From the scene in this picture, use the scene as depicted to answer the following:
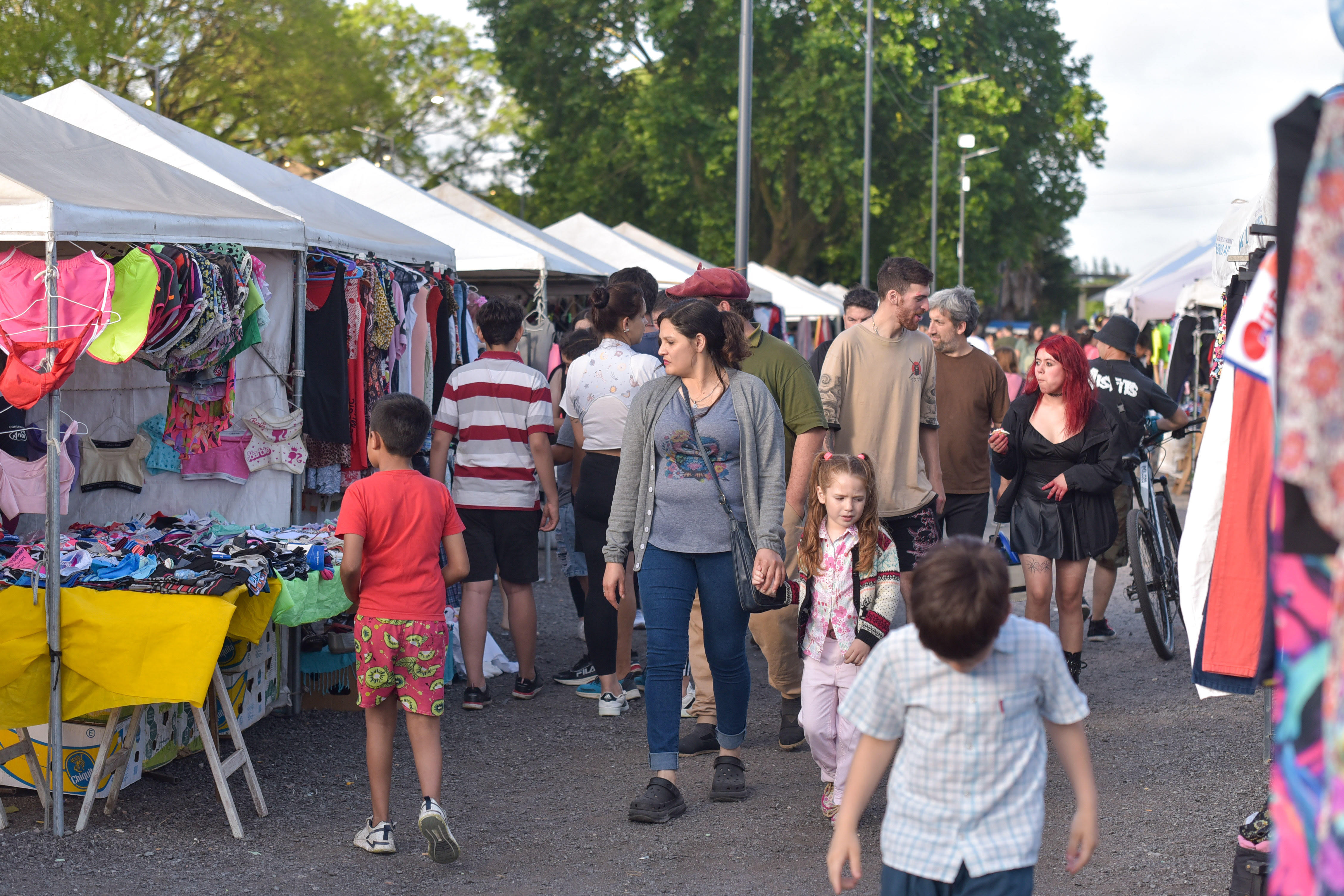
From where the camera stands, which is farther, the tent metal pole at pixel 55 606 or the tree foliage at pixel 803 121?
the tree foliage at pixel 803 121

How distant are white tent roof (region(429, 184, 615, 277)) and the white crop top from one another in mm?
3796

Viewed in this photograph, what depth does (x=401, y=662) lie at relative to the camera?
449 centimetres

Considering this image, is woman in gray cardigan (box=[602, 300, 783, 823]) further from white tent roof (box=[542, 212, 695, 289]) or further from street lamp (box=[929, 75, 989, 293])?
street lamp (box=[929, 75, 989, 293])

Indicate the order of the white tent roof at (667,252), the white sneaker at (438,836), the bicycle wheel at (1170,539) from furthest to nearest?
the white tent roof at (667,252) < the bicycle wheel at (1170,539) < the white sneaker at (438,836)

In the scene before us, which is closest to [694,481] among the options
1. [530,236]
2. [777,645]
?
[777,645]

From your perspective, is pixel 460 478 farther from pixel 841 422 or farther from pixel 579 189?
pixel 579 189

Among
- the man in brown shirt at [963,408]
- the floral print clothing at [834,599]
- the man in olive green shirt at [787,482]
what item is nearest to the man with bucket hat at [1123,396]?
the man in brown shirt at [963,408]

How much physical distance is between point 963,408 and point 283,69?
26814 millimetres

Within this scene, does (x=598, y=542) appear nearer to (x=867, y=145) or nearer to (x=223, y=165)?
(x=223, y=165)

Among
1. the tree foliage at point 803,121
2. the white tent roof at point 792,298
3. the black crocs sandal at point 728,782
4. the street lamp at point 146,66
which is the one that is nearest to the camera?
the black crocs sandal at point 728,782

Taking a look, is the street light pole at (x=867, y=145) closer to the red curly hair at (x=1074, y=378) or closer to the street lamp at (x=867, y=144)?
the street lamp at (x=867, y=144)

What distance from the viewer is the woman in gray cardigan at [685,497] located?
4863mm

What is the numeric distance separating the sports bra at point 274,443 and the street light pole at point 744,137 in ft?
19.9

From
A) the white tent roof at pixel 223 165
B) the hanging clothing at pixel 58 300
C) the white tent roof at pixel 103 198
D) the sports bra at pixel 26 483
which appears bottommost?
the sports bra at pixel 26 483
